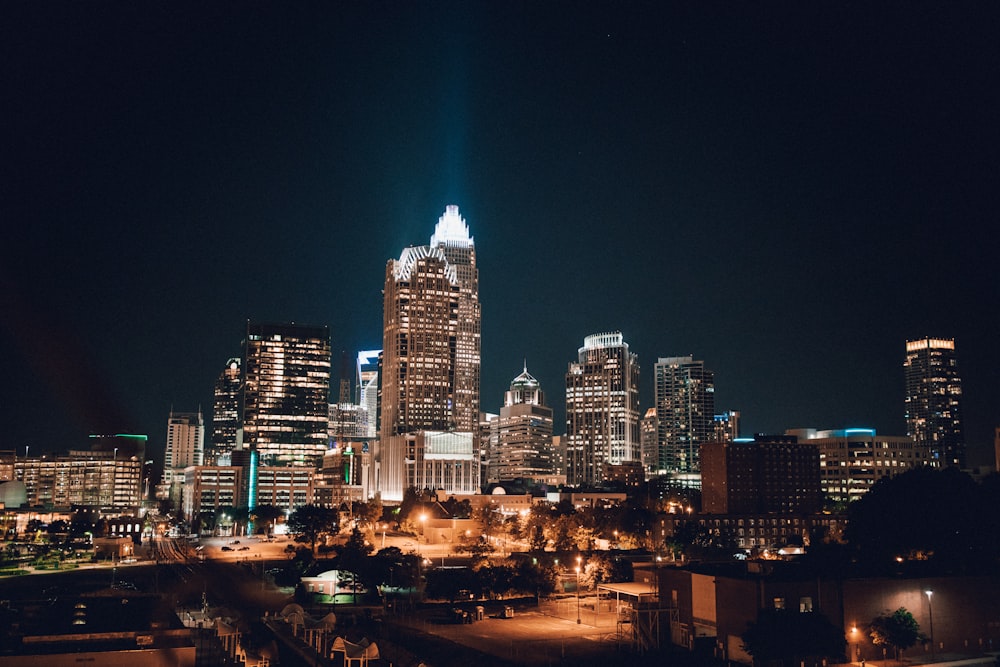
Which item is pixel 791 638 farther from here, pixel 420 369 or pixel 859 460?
pixel 420 369

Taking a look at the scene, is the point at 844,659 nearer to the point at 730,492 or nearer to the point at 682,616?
the point at 682,616

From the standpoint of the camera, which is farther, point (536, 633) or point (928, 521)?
point (928, 521)

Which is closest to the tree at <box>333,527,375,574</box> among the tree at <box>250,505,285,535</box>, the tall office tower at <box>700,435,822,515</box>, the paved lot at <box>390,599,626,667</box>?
the paved lot at <box>390,599,626,667</box>

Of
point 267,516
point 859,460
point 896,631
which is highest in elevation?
point 859,460

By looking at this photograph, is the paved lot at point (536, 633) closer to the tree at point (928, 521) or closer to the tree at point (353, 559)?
the tree at point (353, 559)

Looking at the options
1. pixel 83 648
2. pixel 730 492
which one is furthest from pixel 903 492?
pixel 730 492

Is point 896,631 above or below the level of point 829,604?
below

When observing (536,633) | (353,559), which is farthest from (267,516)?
(536,633)

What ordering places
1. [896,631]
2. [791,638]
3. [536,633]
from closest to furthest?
[791,638], [896,631], [536,633]
